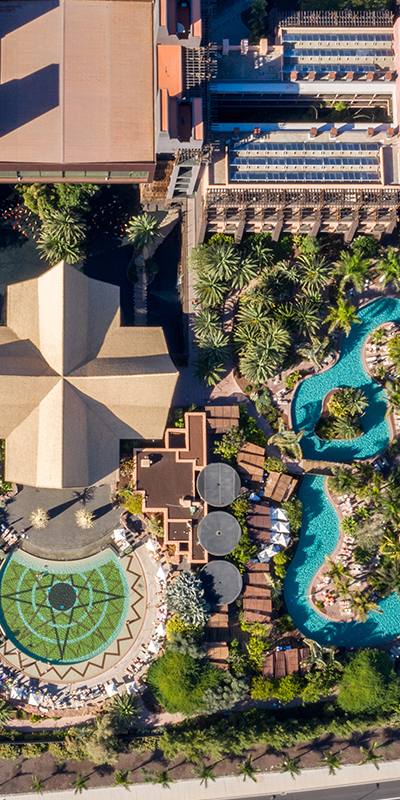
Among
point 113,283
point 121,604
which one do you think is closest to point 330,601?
point 121,604

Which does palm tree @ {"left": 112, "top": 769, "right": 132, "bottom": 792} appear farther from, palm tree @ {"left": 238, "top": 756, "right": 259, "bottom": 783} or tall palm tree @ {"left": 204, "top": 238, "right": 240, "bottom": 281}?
tall palm tree @ {"left": 204, "top": 238, "right": 240, "bottom": 281}

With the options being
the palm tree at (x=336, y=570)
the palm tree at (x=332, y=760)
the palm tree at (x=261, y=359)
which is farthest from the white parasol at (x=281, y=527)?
the palm tree at (x=332, y=760)

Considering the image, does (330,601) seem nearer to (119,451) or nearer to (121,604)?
(121,604)

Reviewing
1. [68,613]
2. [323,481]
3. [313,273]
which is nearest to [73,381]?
[68,613]

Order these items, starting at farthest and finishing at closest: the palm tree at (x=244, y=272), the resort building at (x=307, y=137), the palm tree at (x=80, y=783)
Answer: the palm tree at (x=244, y=272) → the resort building at (x=307, y=137) → the palm tree at (x=80, y=783)

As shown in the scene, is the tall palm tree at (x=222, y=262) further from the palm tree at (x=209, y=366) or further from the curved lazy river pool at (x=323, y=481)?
the curved lazy river pool at (x=323, y=481)

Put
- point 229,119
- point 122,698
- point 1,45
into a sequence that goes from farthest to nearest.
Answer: point 229,119 → point 122,698 → point 1,45

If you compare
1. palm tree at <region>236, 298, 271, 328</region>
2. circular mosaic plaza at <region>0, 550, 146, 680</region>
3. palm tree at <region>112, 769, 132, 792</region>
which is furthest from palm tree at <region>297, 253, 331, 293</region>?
palm tree at <region>112, 769, 132, 792</region>
